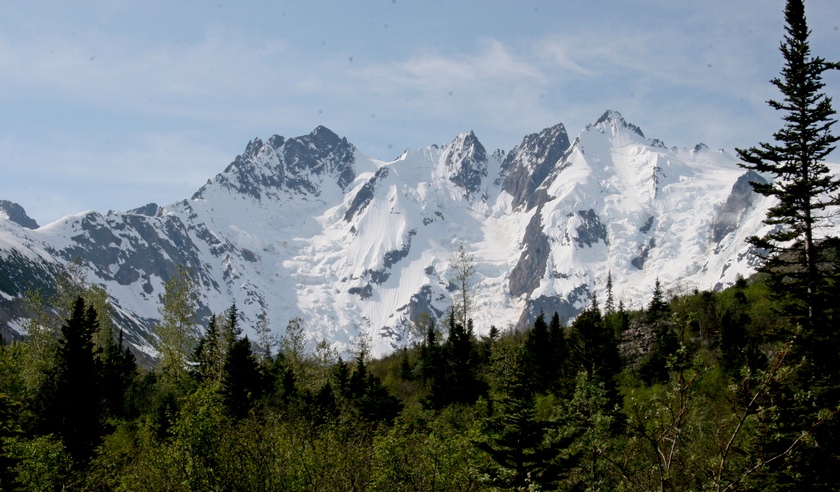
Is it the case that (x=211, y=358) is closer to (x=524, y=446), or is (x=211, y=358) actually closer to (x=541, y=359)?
(x=541, y=359)

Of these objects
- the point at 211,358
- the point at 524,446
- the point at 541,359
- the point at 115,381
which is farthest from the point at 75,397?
the point at 541,359

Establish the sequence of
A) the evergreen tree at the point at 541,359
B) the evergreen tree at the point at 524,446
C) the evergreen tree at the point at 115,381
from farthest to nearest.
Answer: the evergreen tree at the point at 541,359
the evergreen tree at the point at 115,381
the evergreen tree at the point at 524,446

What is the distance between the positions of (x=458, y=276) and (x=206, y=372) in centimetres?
3545

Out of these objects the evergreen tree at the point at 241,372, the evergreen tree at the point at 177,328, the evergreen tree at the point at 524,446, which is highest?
the evergreen tree at the point at 177,328

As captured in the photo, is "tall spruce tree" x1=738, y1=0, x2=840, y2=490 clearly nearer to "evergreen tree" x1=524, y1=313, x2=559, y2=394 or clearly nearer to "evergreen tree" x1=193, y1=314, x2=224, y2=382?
"evergreen tree" x1=524, y1=313, x2=559, y2=394

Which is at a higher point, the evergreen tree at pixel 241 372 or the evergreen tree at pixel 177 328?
the evergreen tree at pixel 177 328

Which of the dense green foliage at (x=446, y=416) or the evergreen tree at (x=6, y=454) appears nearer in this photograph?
the dense green foliage at (x=446, y=416)

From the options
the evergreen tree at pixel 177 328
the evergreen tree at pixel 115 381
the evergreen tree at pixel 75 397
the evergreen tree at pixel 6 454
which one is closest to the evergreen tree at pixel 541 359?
the evergreen tree at pixel 177 328

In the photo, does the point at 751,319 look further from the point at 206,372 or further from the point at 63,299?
the point at 63,299

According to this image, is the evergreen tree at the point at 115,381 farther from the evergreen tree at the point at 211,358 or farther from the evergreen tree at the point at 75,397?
the evergreen tree at the point at 211,358

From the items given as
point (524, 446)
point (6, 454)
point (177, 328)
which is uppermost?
point (177, 328)

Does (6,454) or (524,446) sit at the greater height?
(6,454)

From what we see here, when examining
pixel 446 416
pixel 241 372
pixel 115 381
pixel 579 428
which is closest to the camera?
→ pixel 579 428

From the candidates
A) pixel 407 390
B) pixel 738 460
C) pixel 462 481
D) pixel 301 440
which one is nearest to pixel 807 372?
pixel 738 460
